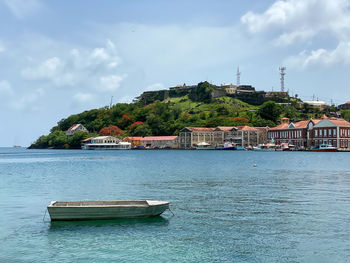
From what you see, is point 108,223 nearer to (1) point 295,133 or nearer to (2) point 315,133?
(2) point 315,133

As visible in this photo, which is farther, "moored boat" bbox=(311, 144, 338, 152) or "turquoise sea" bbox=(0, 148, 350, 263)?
"moored boat" bbox=(311, 144, 338, 152)

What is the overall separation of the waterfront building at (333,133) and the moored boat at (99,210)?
148224mm

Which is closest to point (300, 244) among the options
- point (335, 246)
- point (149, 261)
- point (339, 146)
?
point (335, 246)

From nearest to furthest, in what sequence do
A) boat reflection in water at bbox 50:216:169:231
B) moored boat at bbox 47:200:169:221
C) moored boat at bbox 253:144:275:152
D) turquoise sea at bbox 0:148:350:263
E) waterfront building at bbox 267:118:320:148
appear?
turquoise sea at bbox 0:148:350:263 → boat reflection in water at bbox 50:216:169:231 → moored boat at bbox 47:200:169:221 → waterfront building at bbox 267:118:320:148 → moored boat at bbox 253:144:275:152

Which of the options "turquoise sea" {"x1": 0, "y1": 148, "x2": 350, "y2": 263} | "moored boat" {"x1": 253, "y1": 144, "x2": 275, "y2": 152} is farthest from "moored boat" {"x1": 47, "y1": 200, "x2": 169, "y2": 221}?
"moored boat" {"x1": 253, "y1": 144, "x2": 275, "y2": 152}

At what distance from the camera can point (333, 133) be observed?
158750 millimetres

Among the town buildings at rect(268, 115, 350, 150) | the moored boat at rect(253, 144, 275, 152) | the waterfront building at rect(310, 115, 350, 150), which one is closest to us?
the waterfront building at rect(310, 115, 350, 150)

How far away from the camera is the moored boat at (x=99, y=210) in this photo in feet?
79.4

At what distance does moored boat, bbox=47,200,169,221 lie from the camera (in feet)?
79.4

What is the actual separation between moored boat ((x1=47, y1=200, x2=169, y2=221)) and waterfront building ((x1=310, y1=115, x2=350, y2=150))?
14822cm

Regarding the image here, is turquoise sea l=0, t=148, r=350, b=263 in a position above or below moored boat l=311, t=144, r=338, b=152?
below

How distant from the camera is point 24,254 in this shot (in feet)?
61.7

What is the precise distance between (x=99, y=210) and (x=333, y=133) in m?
151

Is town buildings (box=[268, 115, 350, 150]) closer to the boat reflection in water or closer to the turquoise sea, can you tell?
the turquoise sea
